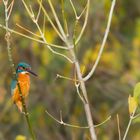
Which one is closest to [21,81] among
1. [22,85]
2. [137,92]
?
[22,85]

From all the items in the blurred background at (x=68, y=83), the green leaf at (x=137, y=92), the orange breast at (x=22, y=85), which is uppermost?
the orange breast at (x=22, y=85)

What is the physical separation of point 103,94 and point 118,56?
0.62 metres

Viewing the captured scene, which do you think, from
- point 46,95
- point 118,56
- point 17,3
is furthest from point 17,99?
point 118,56

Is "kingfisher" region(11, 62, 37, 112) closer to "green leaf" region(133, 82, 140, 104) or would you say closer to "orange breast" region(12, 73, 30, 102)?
"orange breast" region(12, 73, 30, 102)

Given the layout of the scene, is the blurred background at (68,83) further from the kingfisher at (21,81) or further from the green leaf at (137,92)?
the green leaf at (137,92)

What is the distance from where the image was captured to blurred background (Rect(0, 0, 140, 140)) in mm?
9031

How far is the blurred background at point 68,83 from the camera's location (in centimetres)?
903

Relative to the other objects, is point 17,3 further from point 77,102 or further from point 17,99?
point 17,99

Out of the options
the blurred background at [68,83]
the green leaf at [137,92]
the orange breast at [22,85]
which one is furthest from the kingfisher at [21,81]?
the blurred background at [68,83]

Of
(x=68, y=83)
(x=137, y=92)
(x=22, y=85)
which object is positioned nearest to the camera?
(x=137, y=92)

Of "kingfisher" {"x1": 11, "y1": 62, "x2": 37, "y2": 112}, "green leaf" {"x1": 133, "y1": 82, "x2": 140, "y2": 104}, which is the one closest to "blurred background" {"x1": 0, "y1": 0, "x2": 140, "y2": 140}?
"kingfisher" {"x1": 11, "y1": 62, "x2": 37, "y2": 112}

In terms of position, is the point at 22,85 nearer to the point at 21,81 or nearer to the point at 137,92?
the point at 21,81

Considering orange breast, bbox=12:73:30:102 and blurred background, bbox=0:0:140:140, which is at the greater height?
orange breast, bbox=12:73:30:102

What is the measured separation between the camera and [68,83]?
9547 millimetres
